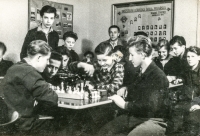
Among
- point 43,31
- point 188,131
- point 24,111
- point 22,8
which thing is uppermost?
point 22,8

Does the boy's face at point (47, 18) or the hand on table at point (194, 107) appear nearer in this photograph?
the hand on table at point (194, 107)

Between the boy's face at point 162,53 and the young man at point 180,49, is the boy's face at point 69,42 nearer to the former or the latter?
the boy's face at point 162,53

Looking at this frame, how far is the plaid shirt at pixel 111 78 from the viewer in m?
1.91

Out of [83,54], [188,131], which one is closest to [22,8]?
[83,54]

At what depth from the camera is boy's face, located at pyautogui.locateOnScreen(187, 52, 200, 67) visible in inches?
71.8

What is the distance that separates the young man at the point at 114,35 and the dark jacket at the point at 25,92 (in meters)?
0.96

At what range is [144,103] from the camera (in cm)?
158

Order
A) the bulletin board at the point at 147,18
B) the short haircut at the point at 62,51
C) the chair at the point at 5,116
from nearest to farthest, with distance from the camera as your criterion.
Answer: the chair at the point at 5,116, the bulletin board at the point at 147,18, the short haircut at the point at 62,51

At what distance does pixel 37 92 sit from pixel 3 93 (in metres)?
0.26

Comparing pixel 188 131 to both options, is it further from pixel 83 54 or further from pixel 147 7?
pixel 83 54

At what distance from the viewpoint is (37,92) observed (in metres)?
1.36

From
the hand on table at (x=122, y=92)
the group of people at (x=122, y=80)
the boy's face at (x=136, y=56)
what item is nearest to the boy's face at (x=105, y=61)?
the group of people at (x=122, y=80)

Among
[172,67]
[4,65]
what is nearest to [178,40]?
[172,67]

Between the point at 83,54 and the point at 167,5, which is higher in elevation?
the point at 167,5
